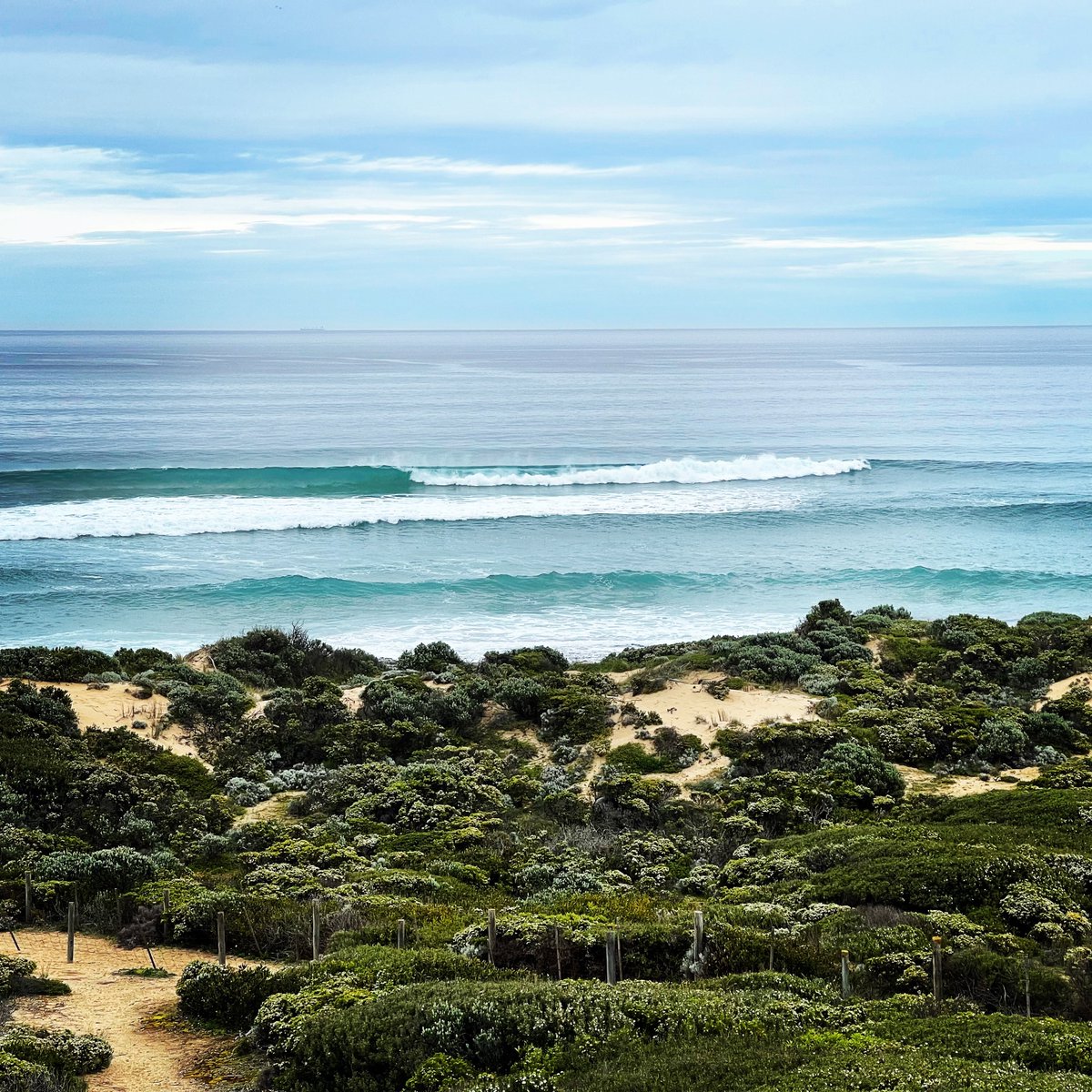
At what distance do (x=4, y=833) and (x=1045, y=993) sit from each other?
39.4 ft

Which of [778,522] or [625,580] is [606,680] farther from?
[778,522]

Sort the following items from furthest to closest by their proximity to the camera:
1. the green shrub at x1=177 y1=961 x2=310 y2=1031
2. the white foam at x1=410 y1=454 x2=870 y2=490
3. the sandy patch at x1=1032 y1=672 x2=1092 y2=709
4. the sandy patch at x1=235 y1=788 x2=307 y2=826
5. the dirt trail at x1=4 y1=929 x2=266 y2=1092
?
the white foam at x1=410 y1=454 x2=870 y2=490, the sandy patch at x1=1032 y1=672 x2=1092 y2=709, the sandy patch at x1=235 y1=788 x2=307 y2=826, the green shrub at x1=177 y1=961 x2=310 y2=1031, the dirt trail at x1=4 y1=929 x2=266 y2=1092

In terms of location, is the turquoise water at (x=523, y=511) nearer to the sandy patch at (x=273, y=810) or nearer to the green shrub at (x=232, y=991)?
the sandy patch at (x=273, y=810)

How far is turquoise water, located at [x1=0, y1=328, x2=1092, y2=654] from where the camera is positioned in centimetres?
3045

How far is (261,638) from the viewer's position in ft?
75.0

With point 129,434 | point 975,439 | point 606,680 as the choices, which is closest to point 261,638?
point 606,680

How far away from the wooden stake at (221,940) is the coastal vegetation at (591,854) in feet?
0.32

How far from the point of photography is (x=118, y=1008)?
912 cm

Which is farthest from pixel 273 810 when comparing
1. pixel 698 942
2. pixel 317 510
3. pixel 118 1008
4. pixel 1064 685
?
pixel 317 510

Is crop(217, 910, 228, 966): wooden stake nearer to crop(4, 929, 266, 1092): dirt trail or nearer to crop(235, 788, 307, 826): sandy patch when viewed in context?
crop(4, 929, 266, 1092): dirt trail

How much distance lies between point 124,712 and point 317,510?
26.1m

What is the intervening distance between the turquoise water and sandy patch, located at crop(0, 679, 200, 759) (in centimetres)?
743

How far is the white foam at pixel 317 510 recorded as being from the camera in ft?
132

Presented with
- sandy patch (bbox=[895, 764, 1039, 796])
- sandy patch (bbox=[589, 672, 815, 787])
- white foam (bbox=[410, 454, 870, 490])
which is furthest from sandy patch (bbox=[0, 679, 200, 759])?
white foam (bbox=[410, 454, 870, 490])
